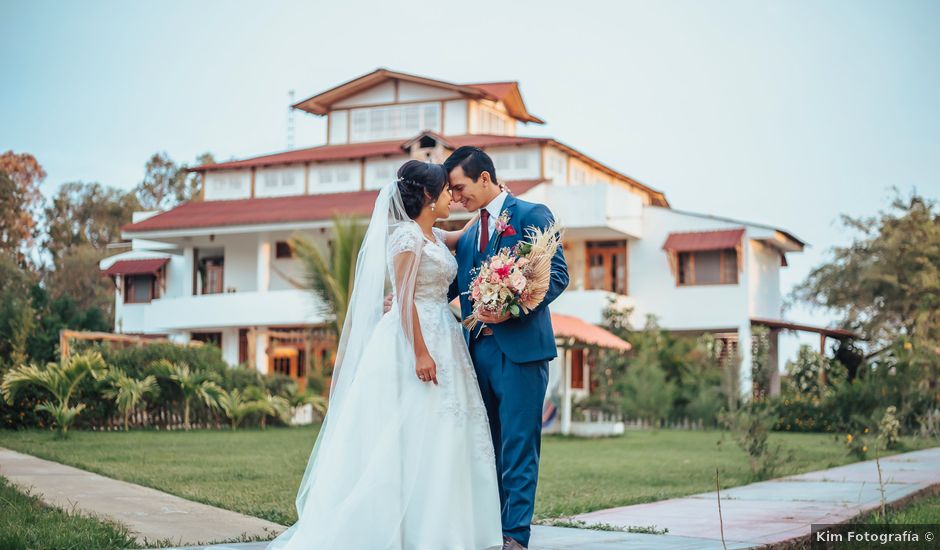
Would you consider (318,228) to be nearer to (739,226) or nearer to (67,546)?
(739,226)

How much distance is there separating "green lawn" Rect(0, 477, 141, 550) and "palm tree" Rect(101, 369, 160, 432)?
1156cm

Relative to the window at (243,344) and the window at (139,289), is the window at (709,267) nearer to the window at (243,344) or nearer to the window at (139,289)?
the window at (243,344)

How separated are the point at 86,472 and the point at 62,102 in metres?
23.6

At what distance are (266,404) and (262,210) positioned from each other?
50.2 ft

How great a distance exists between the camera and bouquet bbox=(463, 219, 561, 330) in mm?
5824

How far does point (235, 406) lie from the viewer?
21.8 metres

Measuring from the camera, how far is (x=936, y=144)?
102 ft

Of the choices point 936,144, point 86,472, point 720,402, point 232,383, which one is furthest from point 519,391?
point 936,144

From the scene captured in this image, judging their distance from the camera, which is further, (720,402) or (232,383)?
(720,402)

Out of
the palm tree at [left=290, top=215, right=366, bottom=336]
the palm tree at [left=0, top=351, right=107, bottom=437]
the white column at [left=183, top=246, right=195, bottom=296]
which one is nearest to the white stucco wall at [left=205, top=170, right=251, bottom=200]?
the white column at [left=183, top=246, right=195, bottom=296]

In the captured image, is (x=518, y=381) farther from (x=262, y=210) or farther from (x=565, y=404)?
(x=262, y=210)

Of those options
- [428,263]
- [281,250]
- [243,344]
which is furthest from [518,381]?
[243,344]

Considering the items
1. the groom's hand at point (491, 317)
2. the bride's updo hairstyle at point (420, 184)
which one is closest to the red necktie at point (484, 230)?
the bride's updo hairstyle at point (420, 184)

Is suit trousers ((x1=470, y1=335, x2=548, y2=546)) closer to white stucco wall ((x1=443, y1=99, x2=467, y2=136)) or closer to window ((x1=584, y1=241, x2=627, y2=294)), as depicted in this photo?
window ((x1=584, y1=241, x2=627, y2=294))
